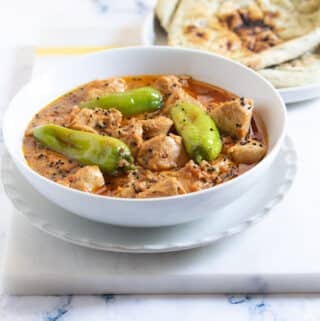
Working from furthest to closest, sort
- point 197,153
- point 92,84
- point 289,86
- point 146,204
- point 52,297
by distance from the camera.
→ point 289,86 < point 92,84 < point 197,153 < point 52,297 < point 146,204

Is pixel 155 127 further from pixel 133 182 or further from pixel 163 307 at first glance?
pixel 163 307

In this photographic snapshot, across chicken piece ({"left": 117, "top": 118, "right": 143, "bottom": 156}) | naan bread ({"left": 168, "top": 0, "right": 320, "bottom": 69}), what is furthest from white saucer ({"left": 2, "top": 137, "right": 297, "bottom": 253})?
naan bread ({"left": 168, "top": 0, "right": 320, "bottom": 69})

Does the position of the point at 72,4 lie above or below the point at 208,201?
→ below

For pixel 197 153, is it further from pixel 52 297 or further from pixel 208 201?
pixel 52 297

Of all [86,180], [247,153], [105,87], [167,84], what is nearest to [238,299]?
[247,153]

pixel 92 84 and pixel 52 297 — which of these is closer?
pixel 52 297

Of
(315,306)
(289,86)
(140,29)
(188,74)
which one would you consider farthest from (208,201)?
(140,29)
